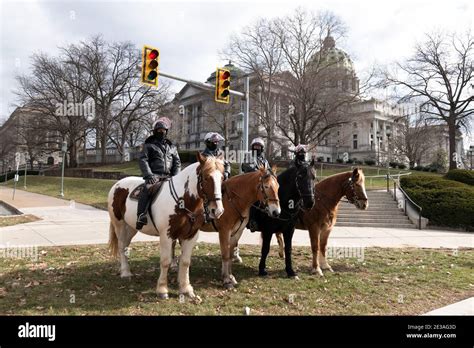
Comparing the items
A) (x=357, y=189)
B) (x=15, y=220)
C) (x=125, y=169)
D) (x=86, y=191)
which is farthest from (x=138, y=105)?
A: (x=357, y=189)

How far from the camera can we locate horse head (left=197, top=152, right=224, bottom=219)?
5.53 meters

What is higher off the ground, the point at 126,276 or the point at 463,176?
the point at 463,176

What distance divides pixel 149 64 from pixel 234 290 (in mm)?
8835

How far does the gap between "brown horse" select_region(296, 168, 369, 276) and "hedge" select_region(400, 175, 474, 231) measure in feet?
41.4

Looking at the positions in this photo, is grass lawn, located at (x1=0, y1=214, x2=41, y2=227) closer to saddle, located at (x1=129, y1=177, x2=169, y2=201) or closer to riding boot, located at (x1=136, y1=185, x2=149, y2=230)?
Answer: saddle, located at (x1=129, y1=177, x2=169, y2=201)

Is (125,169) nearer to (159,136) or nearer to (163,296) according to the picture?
(159,136)

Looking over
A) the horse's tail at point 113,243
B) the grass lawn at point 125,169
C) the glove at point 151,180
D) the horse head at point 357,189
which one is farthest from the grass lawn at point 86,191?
the horse head at point 357,189

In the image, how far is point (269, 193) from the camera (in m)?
6.38

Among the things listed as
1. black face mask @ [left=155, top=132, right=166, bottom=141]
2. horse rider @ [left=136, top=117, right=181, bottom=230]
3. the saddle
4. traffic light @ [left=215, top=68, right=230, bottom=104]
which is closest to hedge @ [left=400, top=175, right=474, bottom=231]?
traffic light @ [left=215, top=68, right=230, bottom=104]

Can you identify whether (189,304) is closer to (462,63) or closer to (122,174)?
(122,174)

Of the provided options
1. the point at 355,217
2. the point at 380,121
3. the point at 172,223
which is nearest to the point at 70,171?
the point at 355,217

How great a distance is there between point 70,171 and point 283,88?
1229 inches

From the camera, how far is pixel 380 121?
8744 centimetres

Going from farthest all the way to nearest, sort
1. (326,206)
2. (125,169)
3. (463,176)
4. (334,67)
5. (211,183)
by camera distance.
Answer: (125,169), (334,67), (463,176), (326,206), (211,183)
